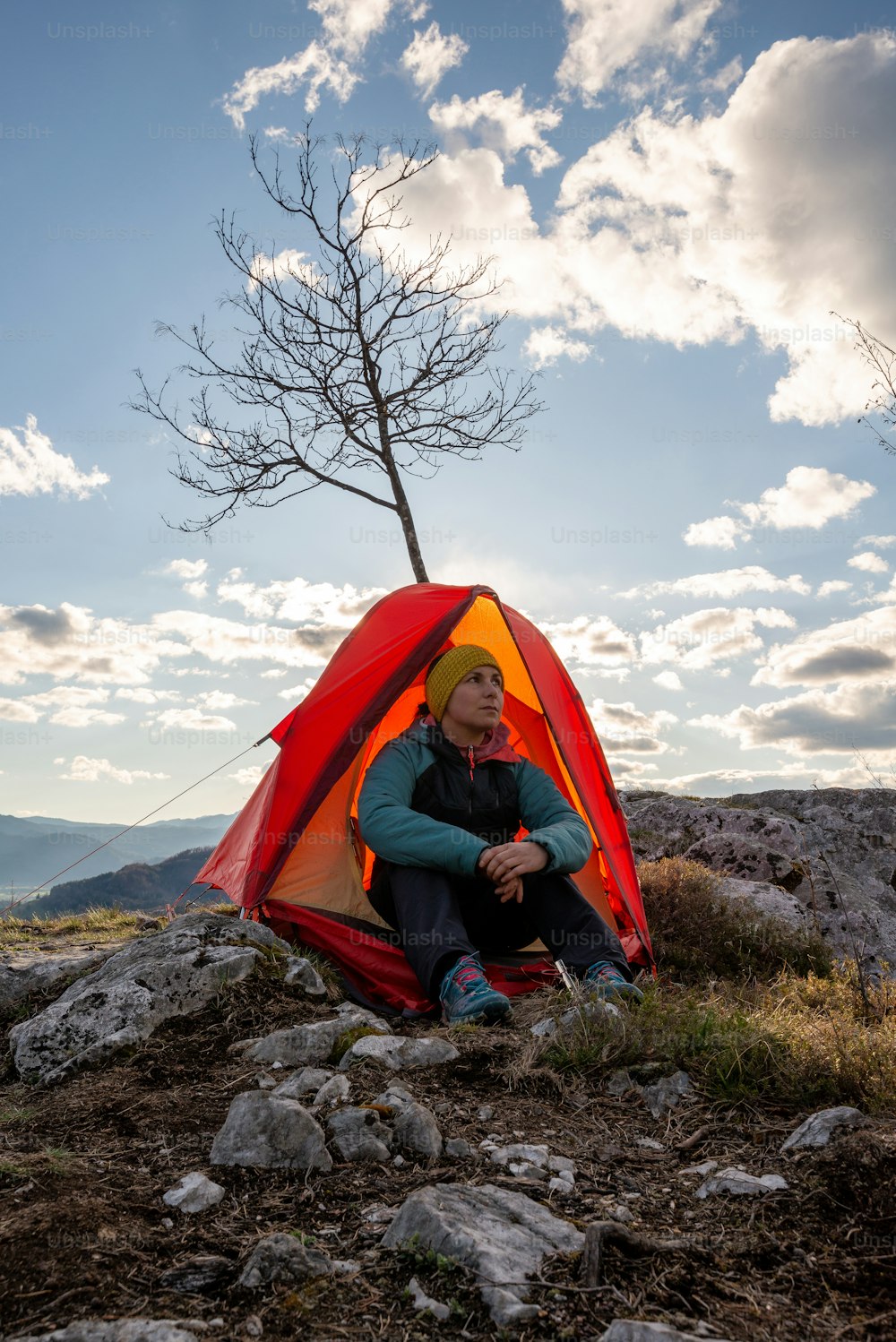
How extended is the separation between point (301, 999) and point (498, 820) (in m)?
1.59

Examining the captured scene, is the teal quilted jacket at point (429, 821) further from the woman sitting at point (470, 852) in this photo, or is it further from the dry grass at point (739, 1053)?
the dry grass at point (739, 1053)

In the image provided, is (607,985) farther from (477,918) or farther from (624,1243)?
(624,1243)

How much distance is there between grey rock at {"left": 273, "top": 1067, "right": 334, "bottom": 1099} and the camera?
2727 millimetres

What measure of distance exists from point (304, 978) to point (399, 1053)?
114 cm

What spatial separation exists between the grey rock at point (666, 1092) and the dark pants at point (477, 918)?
117 centimetres

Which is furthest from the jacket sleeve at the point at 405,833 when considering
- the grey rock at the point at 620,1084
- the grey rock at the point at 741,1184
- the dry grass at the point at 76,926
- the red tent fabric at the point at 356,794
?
the dry grass at the point at 76,926

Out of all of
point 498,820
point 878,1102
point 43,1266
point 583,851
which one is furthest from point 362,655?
point 43,1266

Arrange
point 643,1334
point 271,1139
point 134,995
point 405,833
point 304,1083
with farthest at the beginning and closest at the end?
point 405,833 → point 134,995 → point 304,1083 → point 271,1139 → point 643,1334

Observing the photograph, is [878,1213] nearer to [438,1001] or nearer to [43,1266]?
[43,1266]

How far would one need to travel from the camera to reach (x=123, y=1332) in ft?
4.86

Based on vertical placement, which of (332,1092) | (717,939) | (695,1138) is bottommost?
(717,939)

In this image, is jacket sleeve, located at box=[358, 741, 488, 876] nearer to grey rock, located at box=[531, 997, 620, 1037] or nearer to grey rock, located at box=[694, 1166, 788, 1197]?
grey rock, located at box=[531, 997, 620, 1037]

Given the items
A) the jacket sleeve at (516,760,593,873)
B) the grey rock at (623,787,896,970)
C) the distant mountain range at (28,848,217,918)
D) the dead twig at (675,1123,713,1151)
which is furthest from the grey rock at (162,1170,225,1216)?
the distant mountain range at (28,848,217,918)

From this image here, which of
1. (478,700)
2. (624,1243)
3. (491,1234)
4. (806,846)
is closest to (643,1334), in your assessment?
(624,1243)
